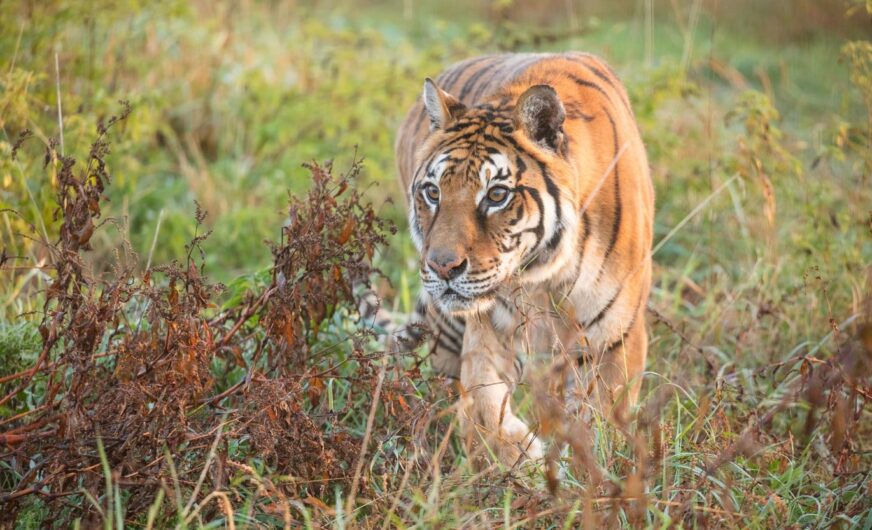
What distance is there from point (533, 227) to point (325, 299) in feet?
2.62

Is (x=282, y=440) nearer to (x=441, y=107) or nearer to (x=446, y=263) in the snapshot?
(x=446, y=263)

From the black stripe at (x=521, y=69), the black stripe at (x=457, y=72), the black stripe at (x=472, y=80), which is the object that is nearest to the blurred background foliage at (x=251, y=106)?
the black stripe at (x=457, y=72)

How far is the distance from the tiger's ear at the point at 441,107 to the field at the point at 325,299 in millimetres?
442

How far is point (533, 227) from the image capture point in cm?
354

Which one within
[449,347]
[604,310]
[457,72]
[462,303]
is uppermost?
[457,72]

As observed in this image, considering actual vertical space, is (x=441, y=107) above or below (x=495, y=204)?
above

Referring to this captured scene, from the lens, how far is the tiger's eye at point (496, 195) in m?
3.49

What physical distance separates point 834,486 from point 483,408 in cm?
129

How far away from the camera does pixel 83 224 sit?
3051mm

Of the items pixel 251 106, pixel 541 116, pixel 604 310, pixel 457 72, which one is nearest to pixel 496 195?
pixel 541 116

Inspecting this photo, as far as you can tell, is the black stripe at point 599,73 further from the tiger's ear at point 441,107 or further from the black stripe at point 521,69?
the tiger's ear at point 441,107

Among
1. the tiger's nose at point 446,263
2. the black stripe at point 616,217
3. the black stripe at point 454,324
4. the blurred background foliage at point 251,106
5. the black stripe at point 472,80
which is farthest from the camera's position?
the blurred background foliage at point 251,106

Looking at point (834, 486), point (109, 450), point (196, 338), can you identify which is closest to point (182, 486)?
point (109, 450)

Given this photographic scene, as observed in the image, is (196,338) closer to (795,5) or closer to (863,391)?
(863,391)
